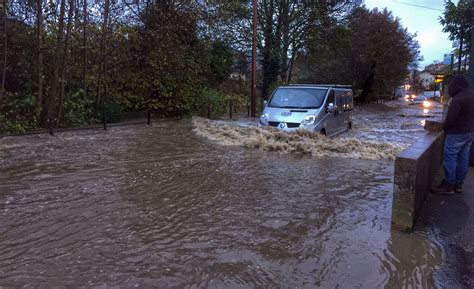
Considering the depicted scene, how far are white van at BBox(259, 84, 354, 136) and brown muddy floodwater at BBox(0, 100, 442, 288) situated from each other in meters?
2.62

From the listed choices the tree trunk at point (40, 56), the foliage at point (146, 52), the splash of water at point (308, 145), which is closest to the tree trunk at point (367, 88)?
the foliage at point (146, 52)

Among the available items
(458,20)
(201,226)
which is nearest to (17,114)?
(201,226)

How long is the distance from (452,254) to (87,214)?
13.6 feet

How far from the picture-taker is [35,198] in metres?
6.21

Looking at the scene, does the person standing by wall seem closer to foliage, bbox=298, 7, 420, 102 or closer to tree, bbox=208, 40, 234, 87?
tree, bbox=208, 40, 234, 87

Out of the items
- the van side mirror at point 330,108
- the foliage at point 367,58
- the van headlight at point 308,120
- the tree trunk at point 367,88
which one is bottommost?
the van headlight at point 308,120

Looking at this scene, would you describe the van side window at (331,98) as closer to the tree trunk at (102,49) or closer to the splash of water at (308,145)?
the splash of water at (308,145)

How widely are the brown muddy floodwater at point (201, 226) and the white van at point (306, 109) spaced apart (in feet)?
8.61

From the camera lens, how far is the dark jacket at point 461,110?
6.27m

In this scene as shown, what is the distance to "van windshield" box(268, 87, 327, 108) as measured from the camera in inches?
491

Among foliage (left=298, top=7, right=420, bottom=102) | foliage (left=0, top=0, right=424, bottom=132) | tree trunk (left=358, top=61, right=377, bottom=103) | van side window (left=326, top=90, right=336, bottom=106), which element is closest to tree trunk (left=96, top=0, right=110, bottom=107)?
foliage (left=0, top=0, right=424, bottom=132)

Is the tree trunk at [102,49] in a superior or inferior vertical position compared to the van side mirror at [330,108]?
superior

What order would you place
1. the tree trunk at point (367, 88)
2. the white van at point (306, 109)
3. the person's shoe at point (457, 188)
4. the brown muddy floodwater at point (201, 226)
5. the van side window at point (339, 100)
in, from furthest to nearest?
the tree trunk at point (367, 88) < the van side window at point (339, 100) < the white van at point (306, 109) < the person's shoe at point (457, 188) < the brown muddy floodwater at point (201, 226)

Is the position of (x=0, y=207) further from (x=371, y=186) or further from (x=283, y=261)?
(x=371, y=186)
